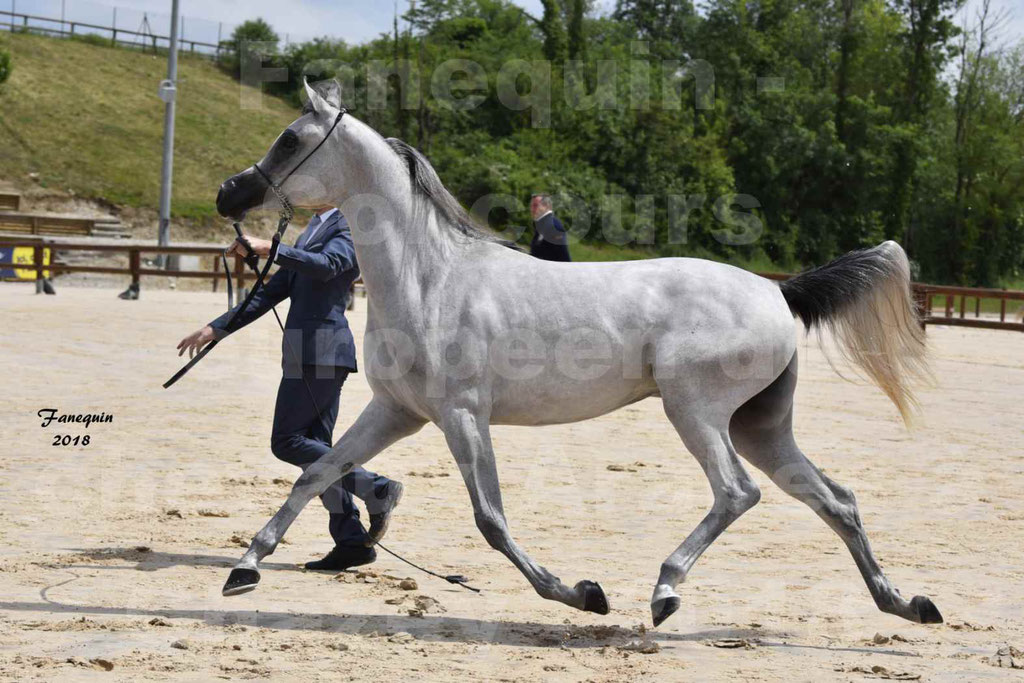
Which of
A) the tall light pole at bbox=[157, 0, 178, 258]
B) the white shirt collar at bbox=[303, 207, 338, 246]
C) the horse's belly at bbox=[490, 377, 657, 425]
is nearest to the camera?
the horse's belly at bbox=[490, 377, 657, 425]

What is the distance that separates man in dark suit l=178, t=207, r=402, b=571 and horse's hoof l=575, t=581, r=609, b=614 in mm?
1303

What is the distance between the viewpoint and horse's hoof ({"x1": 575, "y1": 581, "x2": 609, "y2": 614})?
4473 millimetres

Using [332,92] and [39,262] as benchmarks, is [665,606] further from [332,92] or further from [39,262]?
[39,262]

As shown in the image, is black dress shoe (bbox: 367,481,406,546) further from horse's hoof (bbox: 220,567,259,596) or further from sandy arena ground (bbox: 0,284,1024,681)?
horse's hoof (bbox: 220,567,259,596)

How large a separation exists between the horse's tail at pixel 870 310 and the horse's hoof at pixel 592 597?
1.48 metres

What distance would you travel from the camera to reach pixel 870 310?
5.09m

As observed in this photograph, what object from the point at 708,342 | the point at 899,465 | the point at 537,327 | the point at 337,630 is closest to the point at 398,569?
the point at 337,630

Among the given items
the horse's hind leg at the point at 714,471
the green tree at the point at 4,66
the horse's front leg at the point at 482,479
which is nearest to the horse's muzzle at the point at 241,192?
the horse's front leg at the point at 482,479

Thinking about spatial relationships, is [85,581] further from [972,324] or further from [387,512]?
[972,324]

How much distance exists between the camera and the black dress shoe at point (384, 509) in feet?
18.0

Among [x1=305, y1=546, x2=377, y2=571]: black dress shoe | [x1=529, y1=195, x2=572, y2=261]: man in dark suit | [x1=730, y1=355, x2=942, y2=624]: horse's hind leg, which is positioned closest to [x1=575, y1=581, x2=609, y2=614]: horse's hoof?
→ [x1=730, y1=355, x2=942, y2=624]: horse's hind leg

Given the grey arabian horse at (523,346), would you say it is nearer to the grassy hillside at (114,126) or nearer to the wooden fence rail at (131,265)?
the wooden fence rail at (131,265)

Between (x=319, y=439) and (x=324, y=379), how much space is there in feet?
0.98

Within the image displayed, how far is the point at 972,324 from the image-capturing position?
24281 mm
